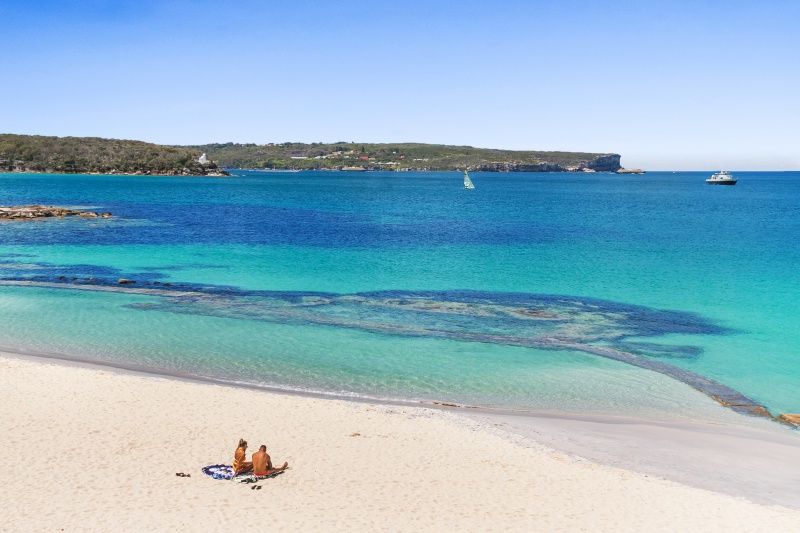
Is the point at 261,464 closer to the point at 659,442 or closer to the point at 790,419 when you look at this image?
the point at 659,442

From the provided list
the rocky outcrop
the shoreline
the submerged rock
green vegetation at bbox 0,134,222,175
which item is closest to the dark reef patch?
the submerged rock

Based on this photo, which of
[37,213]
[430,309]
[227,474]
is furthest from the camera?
[37,213]

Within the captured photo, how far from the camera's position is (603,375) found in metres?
20.5

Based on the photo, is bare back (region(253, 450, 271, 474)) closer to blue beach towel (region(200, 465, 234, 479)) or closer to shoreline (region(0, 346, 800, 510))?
blue beach towel (region(200, 465, 234, 479))

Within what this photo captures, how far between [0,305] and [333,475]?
23.1m

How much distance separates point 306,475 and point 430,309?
56.5 ft

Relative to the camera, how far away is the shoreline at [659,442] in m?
13.3

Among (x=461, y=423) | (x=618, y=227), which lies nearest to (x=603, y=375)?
(x=461, y=423)

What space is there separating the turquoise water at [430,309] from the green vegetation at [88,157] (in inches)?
5101

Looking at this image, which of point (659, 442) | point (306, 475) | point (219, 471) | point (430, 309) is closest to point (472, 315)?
point (430, 309)

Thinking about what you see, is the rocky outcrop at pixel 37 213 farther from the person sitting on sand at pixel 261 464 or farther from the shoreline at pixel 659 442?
the person sitting on sand at pixel 261 464

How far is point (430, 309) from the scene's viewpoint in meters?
29.4

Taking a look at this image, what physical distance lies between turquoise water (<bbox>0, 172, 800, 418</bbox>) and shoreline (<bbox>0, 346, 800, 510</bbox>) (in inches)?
36.6

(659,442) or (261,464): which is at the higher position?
(261,464)
